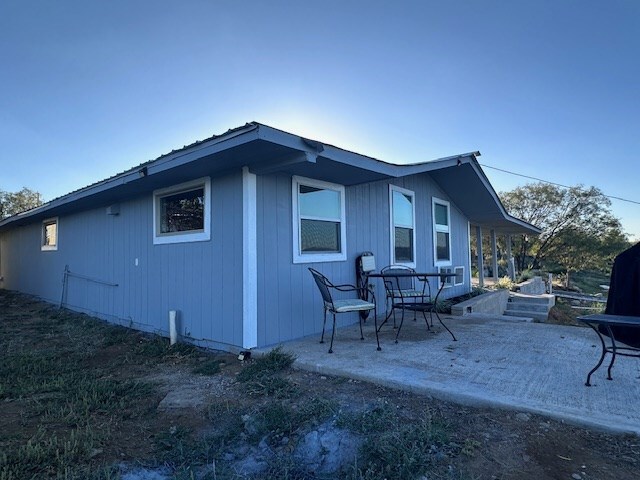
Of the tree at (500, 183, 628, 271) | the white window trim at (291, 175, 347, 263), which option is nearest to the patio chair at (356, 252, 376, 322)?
the white window trim at (291, 175, 347, 263)

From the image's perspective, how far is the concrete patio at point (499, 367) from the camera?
8.09ft

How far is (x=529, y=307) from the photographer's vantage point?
901 centimetres

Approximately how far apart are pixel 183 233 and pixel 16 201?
22145 mm

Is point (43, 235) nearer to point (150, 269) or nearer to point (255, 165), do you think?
point (150, 269)

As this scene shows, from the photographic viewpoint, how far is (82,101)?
24.1 ft

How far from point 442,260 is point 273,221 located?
5.17 m

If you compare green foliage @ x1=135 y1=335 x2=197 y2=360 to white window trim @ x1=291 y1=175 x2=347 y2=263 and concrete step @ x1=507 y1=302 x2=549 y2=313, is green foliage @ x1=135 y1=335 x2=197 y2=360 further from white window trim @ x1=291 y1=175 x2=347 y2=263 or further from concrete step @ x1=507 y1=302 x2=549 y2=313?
concrete step @ x1=507 y1=302 x2=549 y2=313

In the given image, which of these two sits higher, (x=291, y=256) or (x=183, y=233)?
(x=183, y=233)

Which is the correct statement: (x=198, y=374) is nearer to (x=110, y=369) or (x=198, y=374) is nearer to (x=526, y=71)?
(x=110, y=369)

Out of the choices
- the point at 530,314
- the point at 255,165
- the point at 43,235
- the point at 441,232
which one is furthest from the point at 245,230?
the point at 43,235

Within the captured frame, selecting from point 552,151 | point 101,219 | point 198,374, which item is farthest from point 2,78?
point 552,151

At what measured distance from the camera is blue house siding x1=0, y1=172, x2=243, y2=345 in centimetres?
432

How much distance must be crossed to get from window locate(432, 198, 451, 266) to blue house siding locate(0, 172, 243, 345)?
5.07 m

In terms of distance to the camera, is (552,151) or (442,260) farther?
(552,151)
